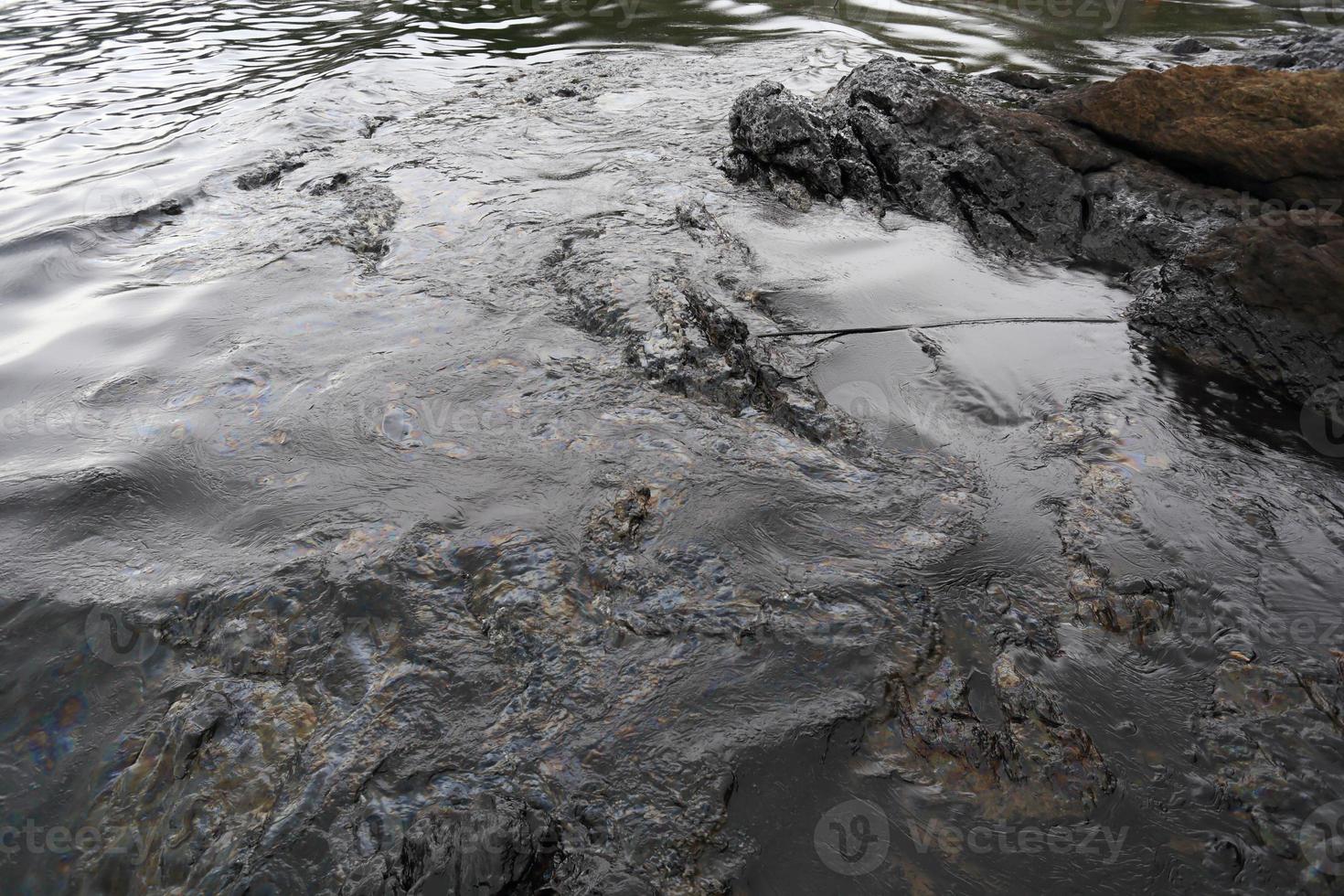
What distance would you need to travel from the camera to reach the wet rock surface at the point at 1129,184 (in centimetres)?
390

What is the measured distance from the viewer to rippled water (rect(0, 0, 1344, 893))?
2.35m

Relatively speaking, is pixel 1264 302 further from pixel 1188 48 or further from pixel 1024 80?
pixel 1188 48

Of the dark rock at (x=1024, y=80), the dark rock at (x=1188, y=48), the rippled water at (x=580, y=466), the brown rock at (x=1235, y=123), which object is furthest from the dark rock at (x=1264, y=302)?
the dark rock at (x=1188, y=48)

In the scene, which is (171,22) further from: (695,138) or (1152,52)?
(1152,52)

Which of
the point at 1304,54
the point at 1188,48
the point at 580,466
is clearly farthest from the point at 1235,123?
the point at 1188,48

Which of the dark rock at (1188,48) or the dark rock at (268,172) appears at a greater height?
the dark rock at (1188,48)

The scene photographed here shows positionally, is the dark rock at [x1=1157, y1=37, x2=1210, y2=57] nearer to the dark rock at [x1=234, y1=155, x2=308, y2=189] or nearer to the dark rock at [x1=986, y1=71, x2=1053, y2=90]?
the dark rock at [x1=986, y1=71, x2=1053, y2=90]

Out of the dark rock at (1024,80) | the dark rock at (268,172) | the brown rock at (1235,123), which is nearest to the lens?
the brown rock at (1235,123)

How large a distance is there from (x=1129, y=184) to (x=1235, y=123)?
24.3 inches

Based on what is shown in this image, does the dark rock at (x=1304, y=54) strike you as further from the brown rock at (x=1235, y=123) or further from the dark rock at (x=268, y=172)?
the dark rock at (x=268, y=172)

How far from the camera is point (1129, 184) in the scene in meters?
5.16

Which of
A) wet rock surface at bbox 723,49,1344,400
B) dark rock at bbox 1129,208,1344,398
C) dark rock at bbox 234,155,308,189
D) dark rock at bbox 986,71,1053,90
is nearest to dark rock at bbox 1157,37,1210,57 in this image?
dark rock at bbox 986,71,1053,90

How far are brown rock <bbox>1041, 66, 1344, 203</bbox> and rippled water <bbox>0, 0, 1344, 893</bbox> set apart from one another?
3.49 ft

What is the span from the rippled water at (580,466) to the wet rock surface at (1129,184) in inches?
12.1
